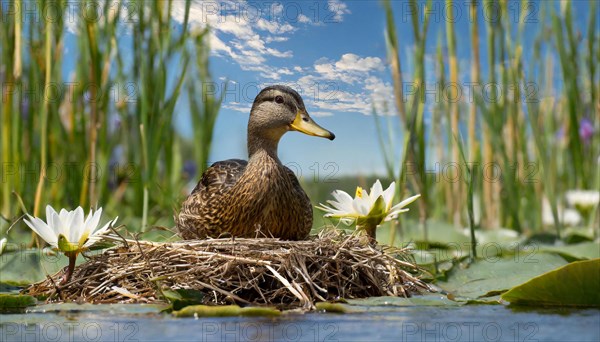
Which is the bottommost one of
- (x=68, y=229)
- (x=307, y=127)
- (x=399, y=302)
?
(x=399, y=302)

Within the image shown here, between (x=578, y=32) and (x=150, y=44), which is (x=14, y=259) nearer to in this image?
(x=150, y=44)

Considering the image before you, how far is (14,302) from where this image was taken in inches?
128

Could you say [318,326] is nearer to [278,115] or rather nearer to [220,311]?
[220,311]

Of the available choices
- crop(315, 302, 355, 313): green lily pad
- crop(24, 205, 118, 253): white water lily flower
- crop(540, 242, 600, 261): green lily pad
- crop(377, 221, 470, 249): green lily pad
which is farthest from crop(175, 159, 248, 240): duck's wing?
crop(540, 242, 600, 261): green lily pad

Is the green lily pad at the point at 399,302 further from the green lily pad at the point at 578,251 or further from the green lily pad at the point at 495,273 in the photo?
the green lily pad at the point at 578,251

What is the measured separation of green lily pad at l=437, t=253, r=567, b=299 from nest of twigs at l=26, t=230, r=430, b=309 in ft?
0.66

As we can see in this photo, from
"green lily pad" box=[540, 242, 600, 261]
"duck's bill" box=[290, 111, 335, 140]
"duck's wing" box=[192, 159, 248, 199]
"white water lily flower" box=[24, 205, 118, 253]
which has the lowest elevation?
"green lily pad" box=[540, 242, 600, 261]

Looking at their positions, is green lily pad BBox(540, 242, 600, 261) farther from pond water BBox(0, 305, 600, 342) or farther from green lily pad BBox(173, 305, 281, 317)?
green lily pad BBox(173, 305, 281, 317)

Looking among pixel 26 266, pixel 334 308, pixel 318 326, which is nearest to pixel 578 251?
pixel 334 308

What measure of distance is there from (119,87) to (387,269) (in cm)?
294

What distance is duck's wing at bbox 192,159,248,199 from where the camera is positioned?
4.62m

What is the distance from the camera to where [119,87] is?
19.7ft

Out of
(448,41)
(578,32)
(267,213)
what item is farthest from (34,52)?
(578,32)

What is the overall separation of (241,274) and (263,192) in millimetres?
899
